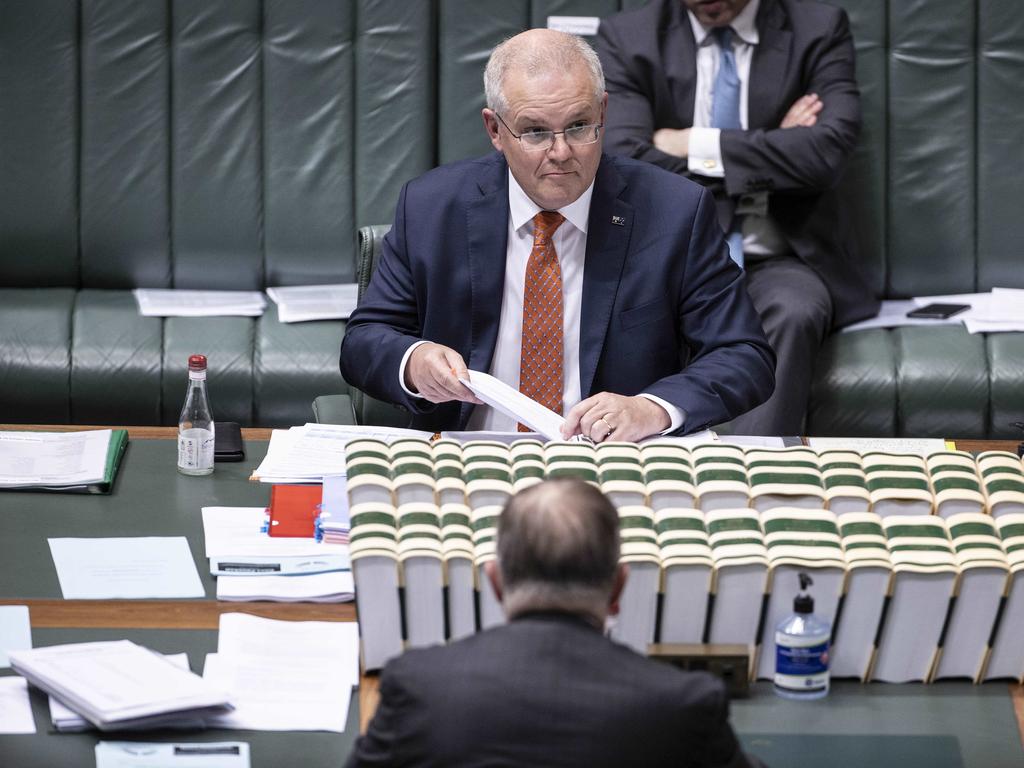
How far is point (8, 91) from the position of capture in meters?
4.40

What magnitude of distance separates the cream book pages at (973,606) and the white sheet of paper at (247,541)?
0.81 metres

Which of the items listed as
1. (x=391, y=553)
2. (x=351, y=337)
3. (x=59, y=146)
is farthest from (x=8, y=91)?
(x=391, y=553)

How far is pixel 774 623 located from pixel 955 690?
225 mm

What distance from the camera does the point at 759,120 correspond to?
13.5 ft

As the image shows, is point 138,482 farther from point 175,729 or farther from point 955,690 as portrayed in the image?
point 955,690

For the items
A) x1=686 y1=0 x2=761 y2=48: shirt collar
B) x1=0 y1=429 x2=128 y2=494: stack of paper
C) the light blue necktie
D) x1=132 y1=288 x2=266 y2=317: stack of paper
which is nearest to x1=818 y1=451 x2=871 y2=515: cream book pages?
x1=0 y1=429 x2=128 y2=494: stack of paper

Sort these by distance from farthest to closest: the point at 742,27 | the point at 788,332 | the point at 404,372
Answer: the point at 742,27 → the point at 788,332 → the point at 404,372

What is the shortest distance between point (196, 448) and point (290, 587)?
501mm

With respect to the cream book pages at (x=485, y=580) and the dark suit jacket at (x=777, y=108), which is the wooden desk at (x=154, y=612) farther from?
the dark suit jacket at (x=777, y=108)

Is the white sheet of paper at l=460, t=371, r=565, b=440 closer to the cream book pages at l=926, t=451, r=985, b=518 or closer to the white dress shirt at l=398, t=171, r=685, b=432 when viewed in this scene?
the white dress shirt at l=398, t=171, r=685, b=432

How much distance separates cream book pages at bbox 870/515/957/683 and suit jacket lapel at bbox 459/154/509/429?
1.19 m

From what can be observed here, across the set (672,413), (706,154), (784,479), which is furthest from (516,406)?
(706,154)

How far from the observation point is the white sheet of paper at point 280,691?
1661mm

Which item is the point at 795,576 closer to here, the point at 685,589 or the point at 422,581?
the point at 685,589
